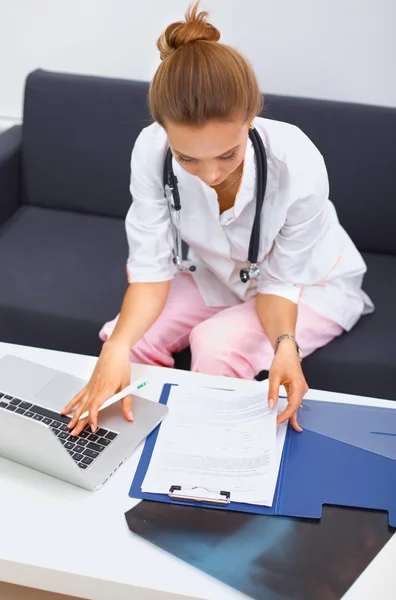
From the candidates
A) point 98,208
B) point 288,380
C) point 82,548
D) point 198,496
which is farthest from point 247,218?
point 98,208

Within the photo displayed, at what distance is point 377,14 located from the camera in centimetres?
228

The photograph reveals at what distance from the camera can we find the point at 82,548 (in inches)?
44.3

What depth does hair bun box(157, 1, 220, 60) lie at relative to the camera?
1309 millimetres

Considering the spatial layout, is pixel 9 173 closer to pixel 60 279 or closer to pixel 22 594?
pixel 60 279

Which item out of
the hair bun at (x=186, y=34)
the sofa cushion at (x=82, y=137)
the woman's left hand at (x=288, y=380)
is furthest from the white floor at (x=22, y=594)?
the sofa cushion at (x=82, y=137)

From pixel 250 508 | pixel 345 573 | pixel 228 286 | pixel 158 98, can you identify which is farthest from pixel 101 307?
pixel 345 573

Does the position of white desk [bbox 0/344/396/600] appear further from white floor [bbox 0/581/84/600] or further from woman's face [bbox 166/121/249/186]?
woman's face [bbox 166/121/249/186]

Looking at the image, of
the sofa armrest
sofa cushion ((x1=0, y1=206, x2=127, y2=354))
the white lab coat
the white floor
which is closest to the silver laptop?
the white floor

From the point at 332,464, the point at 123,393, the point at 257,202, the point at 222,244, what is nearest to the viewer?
the point at 332,464

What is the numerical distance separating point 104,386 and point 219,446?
253 mm

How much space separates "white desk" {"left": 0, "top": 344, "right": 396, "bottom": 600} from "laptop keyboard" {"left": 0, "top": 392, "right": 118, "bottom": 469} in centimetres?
5

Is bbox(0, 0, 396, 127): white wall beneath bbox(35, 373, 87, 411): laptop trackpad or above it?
above

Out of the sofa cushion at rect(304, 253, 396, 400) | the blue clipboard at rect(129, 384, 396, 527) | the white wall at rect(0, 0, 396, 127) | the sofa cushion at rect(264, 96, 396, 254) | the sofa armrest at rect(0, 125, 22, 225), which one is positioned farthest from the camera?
the sofa armrest at rect(0, 125, 22, 225)

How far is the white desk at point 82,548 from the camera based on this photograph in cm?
107
